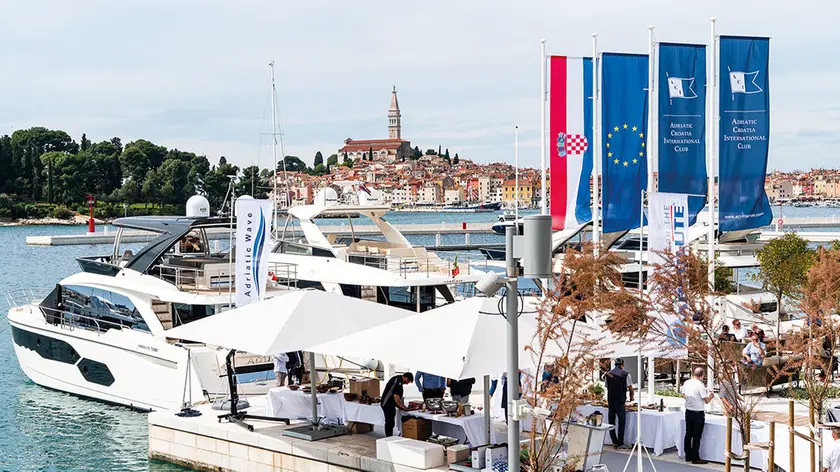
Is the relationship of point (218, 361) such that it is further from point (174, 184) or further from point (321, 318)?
point (174, 184)

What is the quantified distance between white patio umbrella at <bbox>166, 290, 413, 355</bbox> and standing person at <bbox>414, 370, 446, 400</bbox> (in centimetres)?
125

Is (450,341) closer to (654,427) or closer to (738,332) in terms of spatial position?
(654,427)

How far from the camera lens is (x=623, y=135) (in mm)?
21750

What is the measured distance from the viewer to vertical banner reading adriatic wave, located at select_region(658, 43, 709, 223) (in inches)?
782

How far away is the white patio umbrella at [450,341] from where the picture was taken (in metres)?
11.8

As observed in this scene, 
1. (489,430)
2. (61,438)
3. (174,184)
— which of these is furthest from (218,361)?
(174,184)

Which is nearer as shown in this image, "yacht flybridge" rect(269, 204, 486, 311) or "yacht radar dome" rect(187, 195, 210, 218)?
"yacht flybridge" rect(269, 204, 486, 311)

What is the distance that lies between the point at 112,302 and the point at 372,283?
16.9 ft

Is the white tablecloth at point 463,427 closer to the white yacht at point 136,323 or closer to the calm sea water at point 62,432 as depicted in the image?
the calm sea water at point 62,432

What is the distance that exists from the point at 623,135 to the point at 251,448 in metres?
10.6

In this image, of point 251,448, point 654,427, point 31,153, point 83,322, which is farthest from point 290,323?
point 31,153

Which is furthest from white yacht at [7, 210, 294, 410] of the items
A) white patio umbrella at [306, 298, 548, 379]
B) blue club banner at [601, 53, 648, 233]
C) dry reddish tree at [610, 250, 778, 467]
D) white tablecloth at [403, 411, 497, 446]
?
dry reddish tree at [610, 250, 778, 467]

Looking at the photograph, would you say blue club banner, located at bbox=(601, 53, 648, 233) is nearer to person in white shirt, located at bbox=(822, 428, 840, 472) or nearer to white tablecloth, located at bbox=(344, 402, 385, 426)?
white tablecloth, located at bbox=(344, 402, 385, 426)

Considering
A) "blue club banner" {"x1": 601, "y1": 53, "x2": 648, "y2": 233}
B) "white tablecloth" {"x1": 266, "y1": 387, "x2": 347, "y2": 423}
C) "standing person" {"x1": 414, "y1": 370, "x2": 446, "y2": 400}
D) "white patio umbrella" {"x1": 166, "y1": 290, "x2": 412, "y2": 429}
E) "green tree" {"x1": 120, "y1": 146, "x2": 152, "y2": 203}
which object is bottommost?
"white tablecloth" {"x1": 266, "y1": 387, "x2": 347, "y2": 423}
